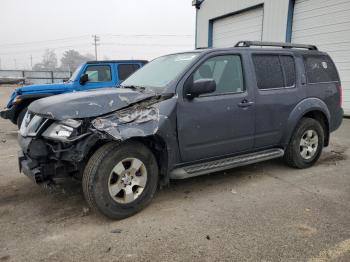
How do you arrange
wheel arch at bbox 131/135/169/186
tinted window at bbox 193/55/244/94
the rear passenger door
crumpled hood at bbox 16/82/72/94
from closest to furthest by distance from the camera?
wheel arch at bbox 131/135/169/186
tinted window at bbox 193/55/244/94
the rear passenger door
crumpled hood at bbox 16/82/72/94

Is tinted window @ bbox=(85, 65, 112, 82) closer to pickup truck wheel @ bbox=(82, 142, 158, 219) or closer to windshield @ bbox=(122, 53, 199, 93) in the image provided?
windshield @ bbox=(122, 53, 199, 93)

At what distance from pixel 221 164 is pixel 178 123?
877 millimetres

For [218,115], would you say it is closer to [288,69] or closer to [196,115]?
[196,115]

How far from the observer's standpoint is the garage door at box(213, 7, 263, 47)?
13555 mm

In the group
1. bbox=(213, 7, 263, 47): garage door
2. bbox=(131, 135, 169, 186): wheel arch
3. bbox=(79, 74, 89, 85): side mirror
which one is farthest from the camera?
bbox=(213, 7, 263, 47): garage door

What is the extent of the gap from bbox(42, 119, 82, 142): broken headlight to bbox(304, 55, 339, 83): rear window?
12.1ft

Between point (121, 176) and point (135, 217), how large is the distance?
0.51 meters

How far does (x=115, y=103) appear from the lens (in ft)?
11.3

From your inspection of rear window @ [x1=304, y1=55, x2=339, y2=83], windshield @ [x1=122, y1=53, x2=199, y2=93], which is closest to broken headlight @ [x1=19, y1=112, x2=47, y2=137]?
windshield @ [x1=122, y1=53, x2=199, y2=93]

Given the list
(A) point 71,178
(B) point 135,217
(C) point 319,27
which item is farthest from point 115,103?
(C) point 319,27

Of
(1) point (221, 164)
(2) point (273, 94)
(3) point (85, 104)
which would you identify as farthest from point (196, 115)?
(2) point (273, 94)

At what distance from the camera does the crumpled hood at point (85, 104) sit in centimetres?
326

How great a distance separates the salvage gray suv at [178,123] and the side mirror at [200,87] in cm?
1

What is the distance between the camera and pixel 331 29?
10.6 meters
